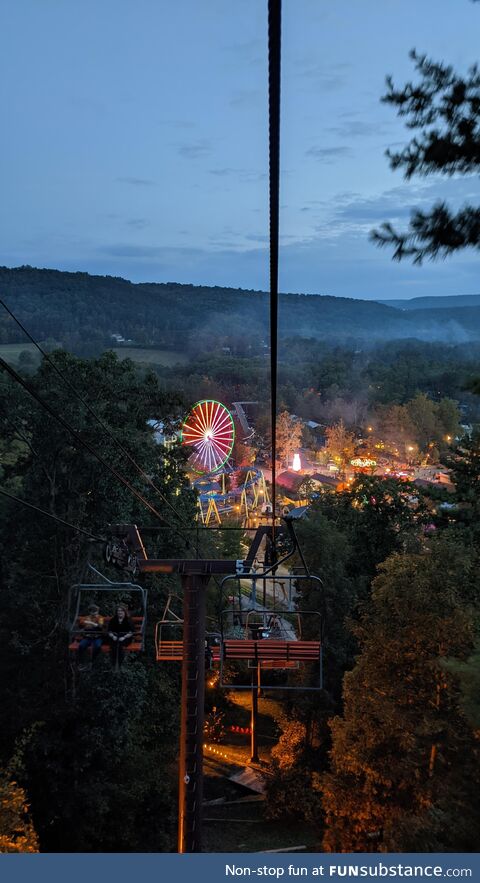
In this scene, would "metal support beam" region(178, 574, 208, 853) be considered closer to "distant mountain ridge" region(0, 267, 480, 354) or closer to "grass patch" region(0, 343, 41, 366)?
"distant mountain ridge" region(0, 267, 480, 354)

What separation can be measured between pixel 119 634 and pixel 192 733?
2370mm

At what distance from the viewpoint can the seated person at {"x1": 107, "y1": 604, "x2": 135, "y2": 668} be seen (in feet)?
29.8

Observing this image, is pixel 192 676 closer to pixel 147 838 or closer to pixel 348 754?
pixel 348 754

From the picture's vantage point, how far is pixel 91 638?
918cm

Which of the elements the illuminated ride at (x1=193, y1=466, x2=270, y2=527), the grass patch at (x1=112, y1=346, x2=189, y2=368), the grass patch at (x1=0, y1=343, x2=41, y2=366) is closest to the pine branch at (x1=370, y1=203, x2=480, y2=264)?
the illuminated ride at (x1=193, y1=466, x2=270, y2=527)

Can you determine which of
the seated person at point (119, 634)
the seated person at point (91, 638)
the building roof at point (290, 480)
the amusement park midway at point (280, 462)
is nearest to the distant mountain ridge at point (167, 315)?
the amusement park midway at point (280, 462)

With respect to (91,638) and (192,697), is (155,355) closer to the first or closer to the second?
(91,638)

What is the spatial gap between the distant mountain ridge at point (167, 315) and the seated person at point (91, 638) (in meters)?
74.9

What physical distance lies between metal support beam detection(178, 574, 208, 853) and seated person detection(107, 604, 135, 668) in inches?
78.6

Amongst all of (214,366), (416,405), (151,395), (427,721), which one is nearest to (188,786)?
(427,721)

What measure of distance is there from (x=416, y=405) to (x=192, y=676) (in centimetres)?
7356

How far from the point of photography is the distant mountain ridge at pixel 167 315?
91.0m

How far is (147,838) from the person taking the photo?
632 inches

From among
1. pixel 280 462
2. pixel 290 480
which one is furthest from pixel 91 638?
pixel 280 462
